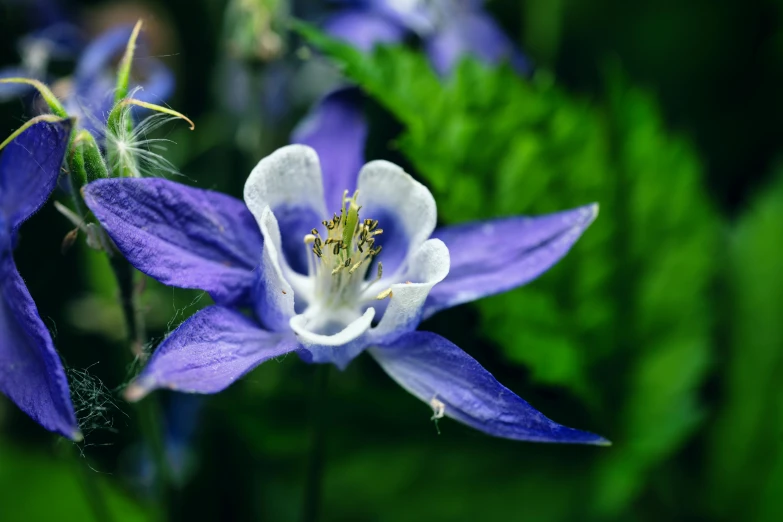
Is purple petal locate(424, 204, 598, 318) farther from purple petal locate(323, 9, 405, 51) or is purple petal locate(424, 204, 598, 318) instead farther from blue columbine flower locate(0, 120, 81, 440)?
purple petal locate(323, 9, 405, 51)

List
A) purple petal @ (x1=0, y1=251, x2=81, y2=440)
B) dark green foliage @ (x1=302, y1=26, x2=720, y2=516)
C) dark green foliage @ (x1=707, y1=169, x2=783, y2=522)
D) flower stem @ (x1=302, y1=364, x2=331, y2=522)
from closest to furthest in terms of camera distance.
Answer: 1. purple petal @ (x1=0, y1=251, x2=81, y2=440)
2. flower stem @ (x1=302, y1=364, x2=331, y2=522)
3. dark green foliage @ (x1=302, y1=26, x2=720, y2=516)
4. dark green foliage @ (x1=707, y1=169, x2=783, y2=522)

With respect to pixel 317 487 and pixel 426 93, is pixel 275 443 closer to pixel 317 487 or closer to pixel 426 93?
pixel 317 487

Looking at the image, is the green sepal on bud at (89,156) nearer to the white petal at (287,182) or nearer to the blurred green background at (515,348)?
the white petal at (287,182)

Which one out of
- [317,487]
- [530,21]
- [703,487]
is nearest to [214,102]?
[530,21]

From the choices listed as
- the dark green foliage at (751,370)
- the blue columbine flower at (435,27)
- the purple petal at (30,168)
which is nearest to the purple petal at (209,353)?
the purple petal at (30,168)

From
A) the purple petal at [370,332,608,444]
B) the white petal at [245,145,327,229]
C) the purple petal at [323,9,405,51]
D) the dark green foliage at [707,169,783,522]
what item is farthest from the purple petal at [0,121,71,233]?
the dark green foliage at [707,169,783,522]

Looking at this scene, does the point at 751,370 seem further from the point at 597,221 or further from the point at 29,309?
the point at 29,309

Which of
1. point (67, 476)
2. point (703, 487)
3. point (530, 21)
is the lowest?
point (67, 476)
